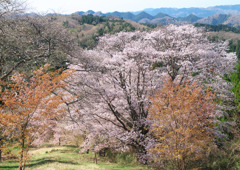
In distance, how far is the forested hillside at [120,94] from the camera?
9.18 metres

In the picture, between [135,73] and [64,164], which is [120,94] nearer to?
[135,73]

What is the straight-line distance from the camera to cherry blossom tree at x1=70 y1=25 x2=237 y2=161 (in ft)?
42.2

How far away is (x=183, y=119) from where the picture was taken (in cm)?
935

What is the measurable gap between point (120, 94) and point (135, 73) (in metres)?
2.23

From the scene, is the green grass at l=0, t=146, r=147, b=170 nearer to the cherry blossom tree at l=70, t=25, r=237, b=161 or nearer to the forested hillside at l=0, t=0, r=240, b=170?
the forested hillside at l=0, t=0, r=240, b=170

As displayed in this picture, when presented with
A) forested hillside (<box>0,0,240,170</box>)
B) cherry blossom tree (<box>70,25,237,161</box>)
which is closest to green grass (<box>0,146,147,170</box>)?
forested hillside (<box>0,0,240,170</box>)

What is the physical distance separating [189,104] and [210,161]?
609cm

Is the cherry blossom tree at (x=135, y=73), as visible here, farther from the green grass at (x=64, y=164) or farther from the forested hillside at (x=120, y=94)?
the green grass at (x=64, y=164)

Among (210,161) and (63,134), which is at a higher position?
(210,161)

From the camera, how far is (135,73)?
14.7 m

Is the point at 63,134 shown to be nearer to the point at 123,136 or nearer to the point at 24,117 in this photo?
the point at 123,136

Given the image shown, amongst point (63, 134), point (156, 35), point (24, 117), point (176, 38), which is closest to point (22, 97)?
point (24, 117)

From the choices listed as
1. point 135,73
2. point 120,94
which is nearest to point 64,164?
point 120,94

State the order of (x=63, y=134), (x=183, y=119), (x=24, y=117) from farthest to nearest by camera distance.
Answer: (x=63, y=134) → (x=183, y=119) → (x=24, y=117)
